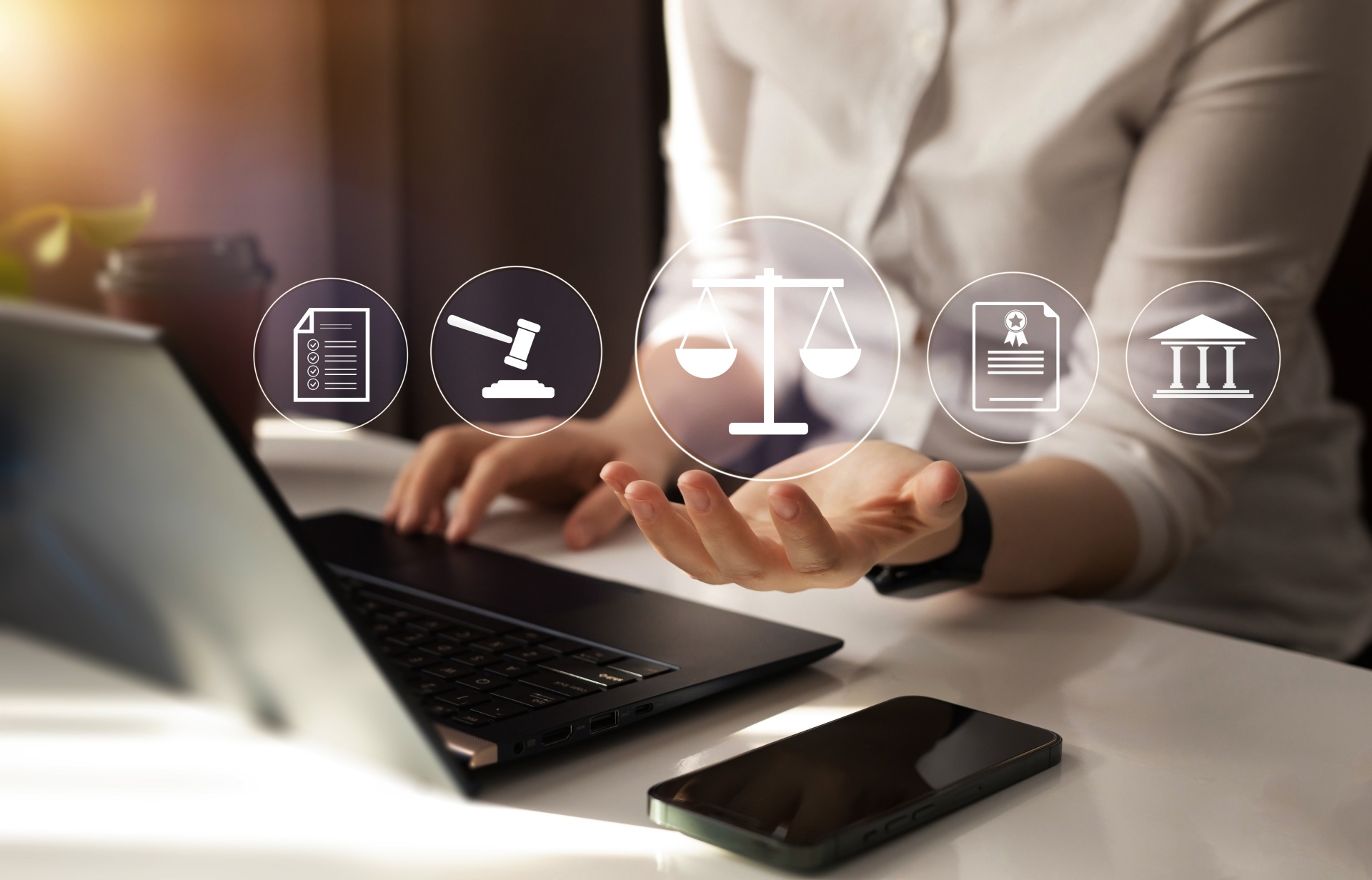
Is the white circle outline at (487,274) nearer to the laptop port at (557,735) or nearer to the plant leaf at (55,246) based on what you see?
the laptop port at (557,735)

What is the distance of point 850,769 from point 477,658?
0.40 ft

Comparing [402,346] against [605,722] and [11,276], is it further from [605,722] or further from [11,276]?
[11,276]

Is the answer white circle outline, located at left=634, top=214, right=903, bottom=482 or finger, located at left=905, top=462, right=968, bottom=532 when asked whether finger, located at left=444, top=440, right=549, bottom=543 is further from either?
finger, located at left=905, top=462, right=968, bottom=532

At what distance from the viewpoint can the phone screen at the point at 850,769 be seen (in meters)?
0.25

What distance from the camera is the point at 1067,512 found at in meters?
0.47

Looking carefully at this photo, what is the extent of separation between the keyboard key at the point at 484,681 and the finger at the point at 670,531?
6 cm

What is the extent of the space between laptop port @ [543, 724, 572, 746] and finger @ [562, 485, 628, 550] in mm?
230

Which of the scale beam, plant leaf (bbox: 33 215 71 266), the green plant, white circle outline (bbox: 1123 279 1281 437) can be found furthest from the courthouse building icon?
plant leaf (bbox: 33 215 71 266)

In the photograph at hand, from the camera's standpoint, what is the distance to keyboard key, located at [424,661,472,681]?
315mm

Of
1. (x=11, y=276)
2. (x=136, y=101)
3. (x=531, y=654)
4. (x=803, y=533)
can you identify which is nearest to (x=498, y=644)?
(x=531, y=654)

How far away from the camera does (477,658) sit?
1.09ft

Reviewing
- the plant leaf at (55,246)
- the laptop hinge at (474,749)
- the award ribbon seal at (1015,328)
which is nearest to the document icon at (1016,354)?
the award ribbon seal at (1015,328)

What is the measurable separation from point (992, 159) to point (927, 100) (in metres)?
0.05

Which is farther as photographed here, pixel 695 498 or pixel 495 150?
pixel 495 150
